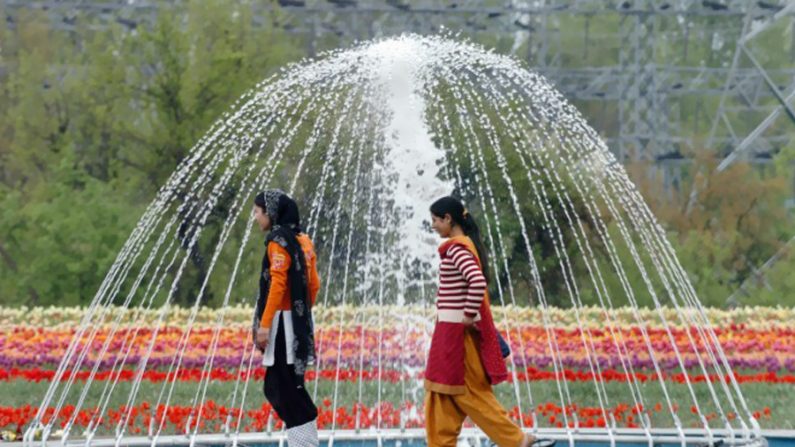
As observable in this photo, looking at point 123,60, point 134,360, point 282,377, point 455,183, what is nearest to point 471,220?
point 282,377

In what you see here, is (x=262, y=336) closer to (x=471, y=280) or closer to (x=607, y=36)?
(x=471, y=280)

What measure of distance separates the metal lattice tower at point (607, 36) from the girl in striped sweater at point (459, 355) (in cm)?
2042

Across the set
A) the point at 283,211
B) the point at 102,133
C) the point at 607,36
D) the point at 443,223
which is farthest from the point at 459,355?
the point at 607,36

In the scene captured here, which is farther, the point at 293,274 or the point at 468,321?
the point at 293,274

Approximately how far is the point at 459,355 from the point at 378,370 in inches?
234

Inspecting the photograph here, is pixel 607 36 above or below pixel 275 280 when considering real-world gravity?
below

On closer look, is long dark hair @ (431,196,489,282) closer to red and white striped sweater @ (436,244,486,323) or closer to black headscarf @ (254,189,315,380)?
red and white striped sweater @ (436,244,486,323)

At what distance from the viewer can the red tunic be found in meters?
7.54

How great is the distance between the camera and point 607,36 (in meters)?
40.2

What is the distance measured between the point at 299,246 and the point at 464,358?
0.98m

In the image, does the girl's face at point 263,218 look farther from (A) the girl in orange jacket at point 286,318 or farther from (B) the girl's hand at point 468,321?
(B) the girl's hand at point 468,321

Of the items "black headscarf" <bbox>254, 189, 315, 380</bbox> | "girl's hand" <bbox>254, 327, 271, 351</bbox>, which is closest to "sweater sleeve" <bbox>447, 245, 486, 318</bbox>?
"black headscarf" <bbox>254, 189, 315, 380</bbox>

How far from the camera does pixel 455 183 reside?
59.3 feet

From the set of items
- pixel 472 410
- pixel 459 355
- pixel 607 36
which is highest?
pixel 459 355
